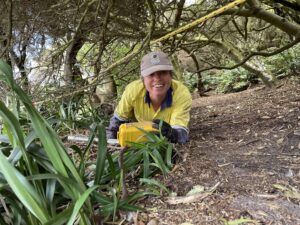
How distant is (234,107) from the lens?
174 inches

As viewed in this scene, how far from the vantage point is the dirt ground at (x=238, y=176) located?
4.89ft

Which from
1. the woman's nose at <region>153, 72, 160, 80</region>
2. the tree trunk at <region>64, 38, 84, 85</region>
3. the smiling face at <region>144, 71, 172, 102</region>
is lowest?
the smiling face at <region>144, 71, 172, 102</region>

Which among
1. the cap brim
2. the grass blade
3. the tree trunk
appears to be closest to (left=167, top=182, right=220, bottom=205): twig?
the grass blade

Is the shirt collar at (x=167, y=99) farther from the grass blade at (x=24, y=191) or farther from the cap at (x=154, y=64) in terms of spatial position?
the grass blade at (x=24, y=191)

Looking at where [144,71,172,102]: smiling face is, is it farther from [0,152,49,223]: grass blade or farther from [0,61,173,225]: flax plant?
[0,152,49,223]: grass blade

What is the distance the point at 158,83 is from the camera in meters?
2.76

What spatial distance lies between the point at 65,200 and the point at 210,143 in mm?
1370

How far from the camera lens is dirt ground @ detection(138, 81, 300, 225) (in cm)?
149

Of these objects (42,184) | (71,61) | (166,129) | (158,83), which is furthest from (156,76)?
(71,61)

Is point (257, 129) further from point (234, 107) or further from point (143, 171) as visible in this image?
point (234, 107)

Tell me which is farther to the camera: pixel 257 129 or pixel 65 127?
pixel 65 127

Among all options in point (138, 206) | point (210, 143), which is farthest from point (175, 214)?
point (210, 143)

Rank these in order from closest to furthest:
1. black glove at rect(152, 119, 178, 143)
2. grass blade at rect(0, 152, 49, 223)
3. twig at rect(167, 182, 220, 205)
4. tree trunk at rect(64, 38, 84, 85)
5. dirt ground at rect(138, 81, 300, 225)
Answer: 1. grass blade at rect(0, 152, 49, 223)
2. dirt ground at rect(138, 81, 300, 225)
3. twig at rect(167, 182, 220, 205)
4. black glove at rect(152, 119, 178, 143)
5. tree trunk at rect(64, 38, 84, 85)

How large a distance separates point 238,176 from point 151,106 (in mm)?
1269
